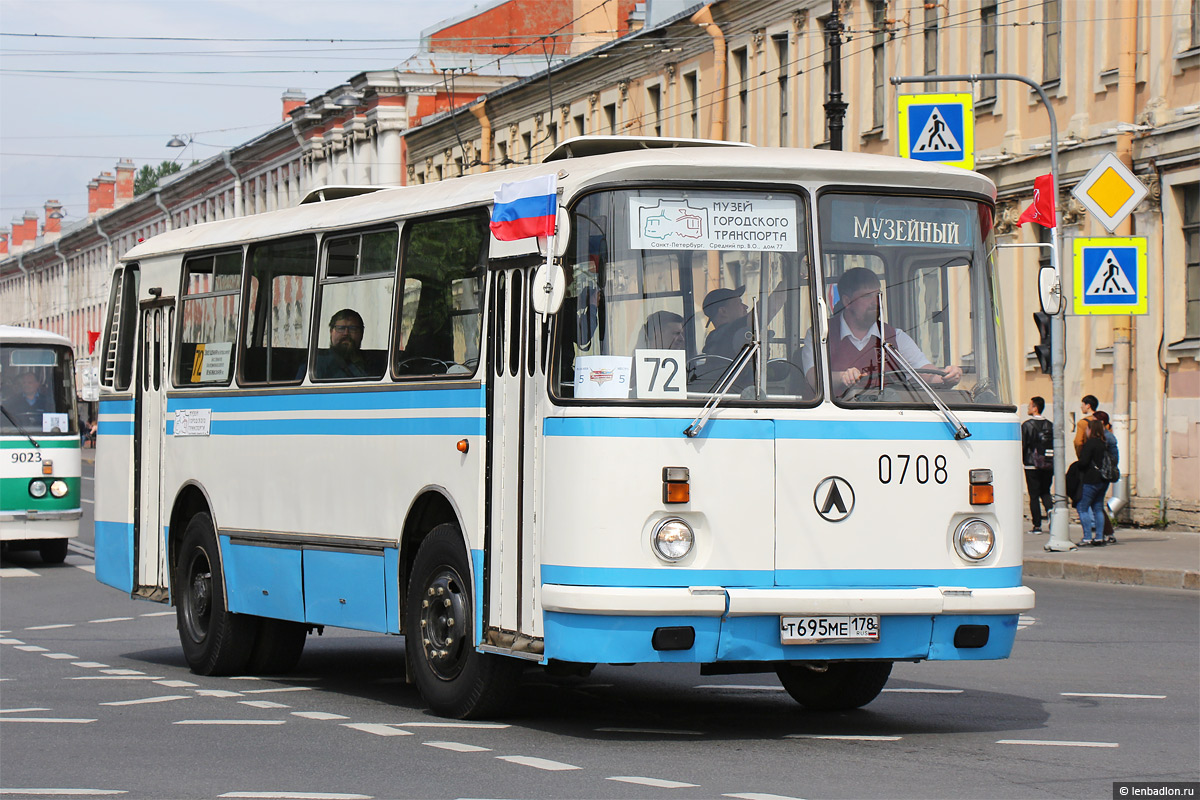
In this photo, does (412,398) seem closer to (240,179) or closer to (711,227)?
(711,227)

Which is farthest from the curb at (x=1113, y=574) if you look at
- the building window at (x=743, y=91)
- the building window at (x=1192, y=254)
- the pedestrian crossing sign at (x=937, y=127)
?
the building window at (x=743, y=91)

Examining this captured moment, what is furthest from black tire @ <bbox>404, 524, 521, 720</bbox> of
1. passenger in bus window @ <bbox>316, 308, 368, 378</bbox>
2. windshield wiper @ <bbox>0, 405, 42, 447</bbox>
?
windshield wiper @ <bbox>0, 405, 42, 447</bbox>

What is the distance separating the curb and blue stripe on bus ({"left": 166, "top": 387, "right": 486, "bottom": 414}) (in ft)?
38.1

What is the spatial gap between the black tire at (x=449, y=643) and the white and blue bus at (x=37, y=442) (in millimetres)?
15773

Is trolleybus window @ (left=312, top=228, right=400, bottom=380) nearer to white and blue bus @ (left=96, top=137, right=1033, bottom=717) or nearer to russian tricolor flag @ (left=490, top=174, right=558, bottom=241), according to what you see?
white and blue bus @ (left=96, top=137, right=1033, bottom=717)

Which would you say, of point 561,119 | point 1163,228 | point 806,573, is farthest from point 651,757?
point 561,119

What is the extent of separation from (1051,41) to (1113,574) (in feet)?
43.7

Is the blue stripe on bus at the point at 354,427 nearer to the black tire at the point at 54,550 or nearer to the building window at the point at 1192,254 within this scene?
the black tire at the point at 54,550

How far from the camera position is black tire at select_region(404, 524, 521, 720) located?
1062cm

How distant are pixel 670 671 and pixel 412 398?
3314mm

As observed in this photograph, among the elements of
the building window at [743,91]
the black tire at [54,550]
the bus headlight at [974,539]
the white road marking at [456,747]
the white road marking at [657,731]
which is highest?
the building window at [743,91]

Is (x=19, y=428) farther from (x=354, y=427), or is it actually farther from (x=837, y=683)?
(x=837, y=683)

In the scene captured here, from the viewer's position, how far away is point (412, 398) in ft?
37.3

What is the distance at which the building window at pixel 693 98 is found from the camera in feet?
159
